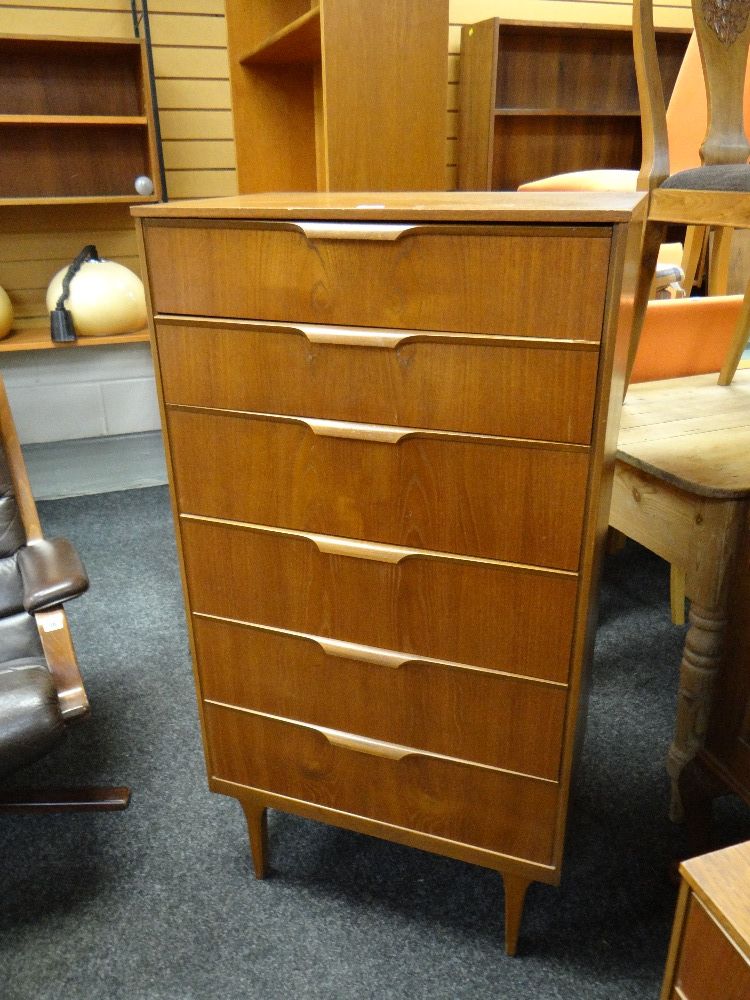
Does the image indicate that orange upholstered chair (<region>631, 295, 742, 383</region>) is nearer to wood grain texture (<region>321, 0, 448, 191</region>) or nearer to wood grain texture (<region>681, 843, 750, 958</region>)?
wood grain texture (<region>321, 0, 448, 191</region>)

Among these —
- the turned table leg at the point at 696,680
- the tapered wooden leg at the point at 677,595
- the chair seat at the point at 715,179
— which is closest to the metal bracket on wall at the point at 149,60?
the chair seat at the point at 715,179

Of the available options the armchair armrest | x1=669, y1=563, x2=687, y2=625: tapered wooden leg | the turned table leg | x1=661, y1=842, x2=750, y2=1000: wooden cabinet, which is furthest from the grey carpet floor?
x1=661, y1=842, x2=750, y2=1000: wooden cabinet

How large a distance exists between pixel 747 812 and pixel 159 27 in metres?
3.24

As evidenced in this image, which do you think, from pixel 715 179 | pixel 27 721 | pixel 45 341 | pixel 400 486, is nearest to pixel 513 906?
pixel 400 486

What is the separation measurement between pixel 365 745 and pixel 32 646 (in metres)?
0.78

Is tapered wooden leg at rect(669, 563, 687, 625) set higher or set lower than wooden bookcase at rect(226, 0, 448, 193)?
lower

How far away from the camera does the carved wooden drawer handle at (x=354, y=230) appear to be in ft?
2.83

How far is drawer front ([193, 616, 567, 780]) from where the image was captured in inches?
42.4

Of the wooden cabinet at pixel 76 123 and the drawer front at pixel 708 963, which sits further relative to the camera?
the wooden cabinet at pixel 76 123

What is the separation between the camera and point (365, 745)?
119 cm

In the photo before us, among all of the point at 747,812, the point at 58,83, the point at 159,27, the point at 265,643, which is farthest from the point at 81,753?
the point at 159,27

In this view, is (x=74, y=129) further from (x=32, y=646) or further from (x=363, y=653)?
(x=363, y=653)

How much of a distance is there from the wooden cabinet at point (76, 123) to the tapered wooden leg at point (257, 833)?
224cm

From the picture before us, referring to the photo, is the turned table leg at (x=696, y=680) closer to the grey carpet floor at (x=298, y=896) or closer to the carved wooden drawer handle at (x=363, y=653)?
the grey carpet floor at (x=298, y=896)
